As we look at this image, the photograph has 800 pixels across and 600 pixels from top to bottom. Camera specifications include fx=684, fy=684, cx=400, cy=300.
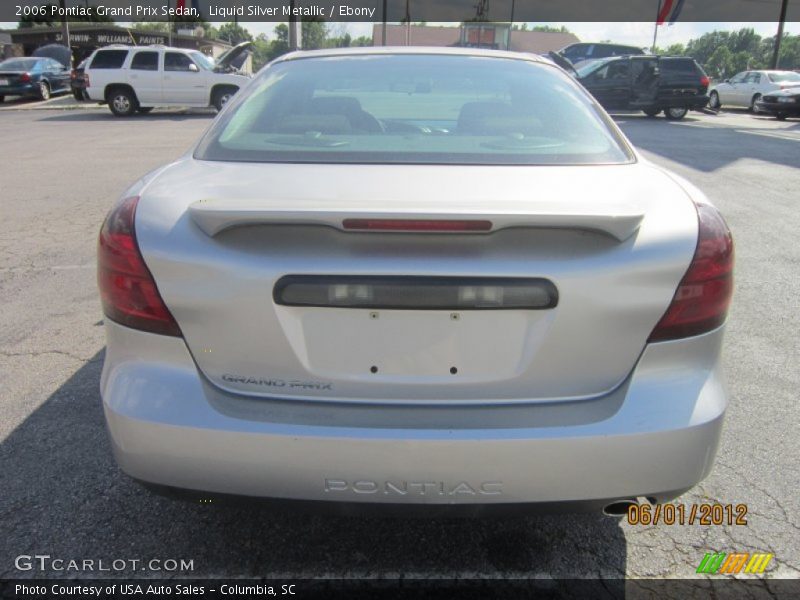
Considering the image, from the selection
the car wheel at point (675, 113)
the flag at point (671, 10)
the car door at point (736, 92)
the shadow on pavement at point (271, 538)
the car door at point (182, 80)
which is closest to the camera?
the shadow on pavement at point (271, 538)

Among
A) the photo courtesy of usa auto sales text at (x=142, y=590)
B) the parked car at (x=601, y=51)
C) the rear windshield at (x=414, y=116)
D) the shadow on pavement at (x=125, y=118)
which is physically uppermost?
the parked car at (x=601, y=51)

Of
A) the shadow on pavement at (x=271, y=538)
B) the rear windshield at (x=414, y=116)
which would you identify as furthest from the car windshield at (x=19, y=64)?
the shadow on pavement at (x=271, y=538)

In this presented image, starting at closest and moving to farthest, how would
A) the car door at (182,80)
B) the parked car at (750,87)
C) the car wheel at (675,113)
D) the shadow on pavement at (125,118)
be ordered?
the shadow on pavement at (125,118) < the car door at (182,80) < the car wheel at (675,113) < the parked car at (750,87)

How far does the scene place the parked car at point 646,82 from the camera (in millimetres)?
20062

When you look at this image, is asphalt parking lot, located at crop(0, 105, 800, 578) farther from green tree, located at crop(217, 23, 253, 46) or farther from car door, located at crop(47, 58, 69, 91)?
green tree, located at crop(217, 23, 253, 46)

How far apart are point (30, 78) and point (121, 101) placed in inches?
278

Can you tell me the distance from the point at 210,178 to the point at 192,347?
0.56 meters

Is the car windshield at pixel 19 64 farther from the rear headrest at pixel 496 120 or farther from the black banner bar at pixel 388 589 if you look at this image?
the black banner bar at pixel 388 589

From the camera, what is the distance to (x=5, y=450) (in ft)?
9.59

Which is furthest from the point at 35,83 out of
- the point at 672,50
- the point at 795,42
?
the point at 795,42

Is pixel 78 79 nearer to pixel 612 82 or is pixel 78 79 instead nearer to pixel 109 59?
pixel 109 59
